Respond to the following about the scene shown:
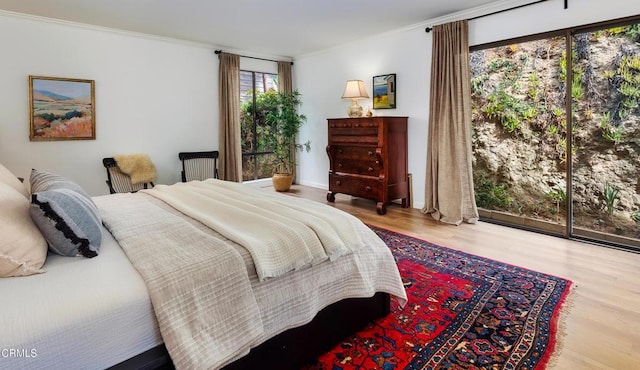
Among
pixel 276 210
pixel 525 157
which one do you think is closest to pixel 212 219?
pixel 276 210

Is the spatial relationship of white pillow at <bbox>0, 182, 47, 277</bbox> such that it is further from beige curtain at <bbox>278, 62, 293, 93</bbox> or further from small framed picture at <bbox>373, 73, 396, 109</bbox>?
beige curtain at <bbox>278, 62, 293, 93</bbox>

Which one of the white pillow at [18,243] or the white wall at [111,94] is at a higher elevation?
the white wall at [111,94]

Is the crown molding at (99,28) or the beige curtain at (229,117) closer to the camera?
the crown molding at (99,28)

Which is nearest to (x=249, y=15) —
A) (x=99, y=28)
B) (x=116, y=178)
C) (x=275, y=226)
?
(x=99, y=28)

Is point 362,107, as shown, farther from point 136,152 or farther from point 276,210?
point 276,210

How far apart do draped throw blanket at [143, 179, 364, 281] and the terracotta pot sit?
346 centimetres

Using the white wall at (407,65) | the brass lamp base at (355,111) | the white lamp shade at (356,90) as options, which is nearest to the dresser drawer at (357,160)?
the brass lamp base at (355,111)

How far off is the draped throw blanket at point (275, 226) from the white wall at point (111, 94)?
2.74 m

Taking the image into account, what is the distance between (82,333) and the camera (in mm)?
1081

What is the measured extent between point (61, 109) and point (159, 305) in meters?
4.25

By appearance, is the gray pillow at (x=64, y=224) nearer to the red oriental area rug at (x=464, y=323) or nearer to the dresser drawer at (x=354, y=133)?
the red oriental area rug at (x=464, y=323)

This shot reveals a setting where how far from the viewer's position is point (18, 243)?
4.28ft

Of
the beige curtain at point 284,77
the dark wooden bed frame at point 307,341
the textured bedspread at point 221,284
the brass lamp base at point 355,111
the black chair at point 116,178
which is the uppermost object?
the beige curtain at point 284,77

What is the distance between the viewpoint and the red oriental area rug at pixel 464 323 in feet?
5.62
